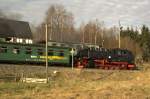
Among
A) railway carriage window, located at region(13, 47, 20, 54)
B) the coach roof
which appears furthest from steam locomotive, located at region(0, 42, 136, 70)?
the coach roof

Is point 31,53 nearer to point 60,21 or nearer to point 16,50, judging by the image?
point 16,50

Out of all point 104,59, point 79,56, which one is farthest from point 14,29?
point 104,59

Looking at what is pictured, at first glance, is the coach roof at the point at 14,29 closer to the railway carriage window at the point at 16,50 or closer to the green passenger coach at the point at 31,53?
the green passenger coach at the point at 31,53

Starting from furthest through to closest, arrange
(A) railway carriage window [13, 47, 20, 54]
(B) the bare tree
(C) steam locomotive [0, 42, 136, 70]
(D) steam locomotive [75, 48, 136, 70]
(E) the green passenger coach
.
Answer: (B) the bare tree → (D) steam locomotive [75, 48, 136, 70] → (C) steam locomotive [0, 42, 136, 70] → (A) railway carriage window [13, 47, 20, 54] → (E) the green passenger coach

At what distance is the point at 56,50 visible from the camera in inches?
2003

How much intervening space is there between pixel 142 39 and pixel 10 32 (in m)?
45.8

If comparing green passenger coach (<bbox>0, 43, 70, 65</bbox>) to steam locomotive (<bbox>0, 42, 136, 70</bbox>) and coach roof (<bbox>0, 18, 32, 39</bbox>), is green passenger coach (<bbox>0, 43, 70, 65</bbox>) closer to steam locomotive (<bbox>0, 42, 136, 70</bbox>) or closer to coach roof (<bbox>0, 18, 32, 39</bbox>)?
steam locomotive (<bbox>0, 42, 136, 70</bbox>)

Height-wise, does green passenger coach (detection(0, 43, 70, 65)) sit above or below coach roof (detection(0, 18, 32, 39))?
below

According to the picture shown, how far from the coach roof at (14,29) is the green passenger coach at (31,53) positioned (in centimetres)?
1624

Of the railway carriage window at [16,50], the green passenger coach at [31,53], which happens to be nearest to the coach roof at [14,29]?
the green passenger coach at [31,53]

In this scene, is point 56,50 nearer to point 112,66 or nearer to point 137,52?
point 112,66

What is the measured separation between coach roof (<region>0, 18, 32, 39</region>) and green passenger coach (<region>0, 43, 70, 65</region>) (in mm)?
16238

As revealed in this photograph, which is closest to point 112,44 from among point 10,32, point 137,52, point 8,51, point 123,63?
point 137,52

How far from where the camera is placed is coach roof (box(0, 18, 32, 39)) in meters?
65.2
